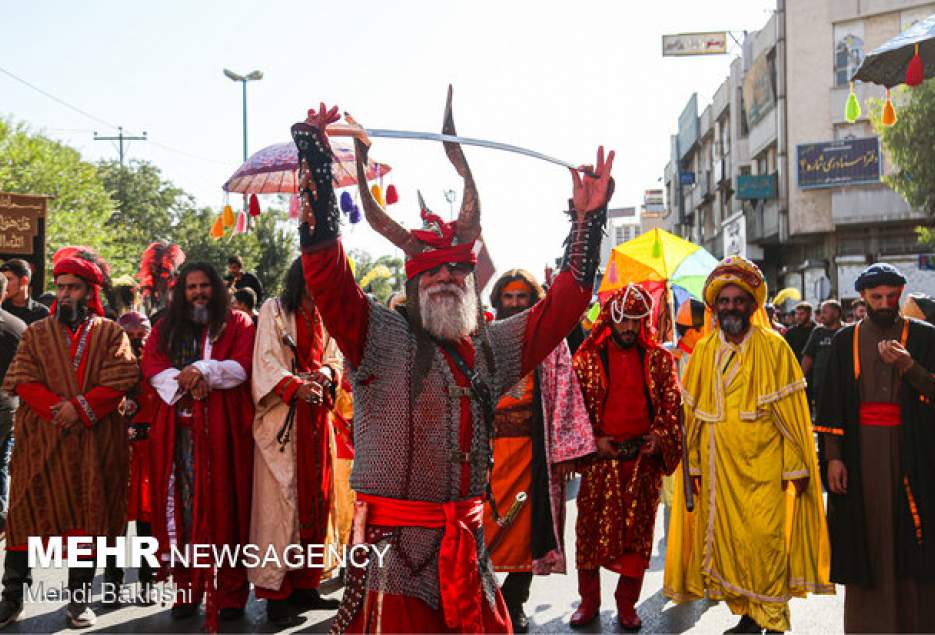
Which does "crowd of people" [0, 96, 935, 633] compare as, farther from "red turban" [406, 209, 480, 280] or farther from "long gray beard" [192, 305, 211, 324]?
"red turban" [406, 209, 480, 280]

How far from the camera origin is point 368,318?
3.50m

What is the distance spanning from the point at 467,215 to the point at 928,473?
136 inches

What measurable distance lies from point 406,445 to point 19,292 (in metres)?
6.52

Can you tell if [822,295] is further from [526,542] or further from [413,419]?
[413,419]

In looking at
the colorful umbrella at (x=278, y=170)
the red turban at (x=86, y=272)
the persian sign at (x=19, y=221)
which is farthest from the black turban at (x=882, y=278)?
the persian sign at (x=19, y=221)

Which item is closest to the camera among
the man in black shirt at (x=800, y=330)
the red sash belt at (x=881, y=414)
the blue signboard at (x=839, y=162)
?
the red sash belt at (x=881, y=414)

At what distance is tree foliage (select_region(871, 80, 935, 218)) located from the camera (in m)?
23.0

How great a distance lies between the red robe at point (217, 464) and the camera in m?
5.96

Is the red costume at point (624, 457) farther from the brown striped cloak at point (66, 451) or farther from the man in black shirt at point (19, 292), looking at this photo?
the man in black shirt at point (19, 292)

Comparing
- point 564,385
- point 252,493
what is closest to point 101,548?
point 252,493

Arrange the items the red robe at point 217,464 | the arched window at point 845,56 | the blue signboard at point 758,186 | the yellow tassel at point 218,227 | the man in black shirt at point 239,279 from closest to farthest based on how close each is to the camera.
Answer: the red robe at point 217,464
the yellow tassel at point 218,227
the man in black shirt at point 239,279
the arched window at point 845,56
the blue signboard at point 758,186

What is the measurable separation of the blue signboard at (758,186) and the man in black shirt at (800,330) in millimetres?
25228

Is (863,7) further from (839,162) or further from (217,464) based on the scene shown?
(217,464)

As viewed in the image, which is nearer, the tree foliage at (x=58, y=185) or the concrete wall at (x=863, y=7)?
the tree foliage at (x=58, y=185)
